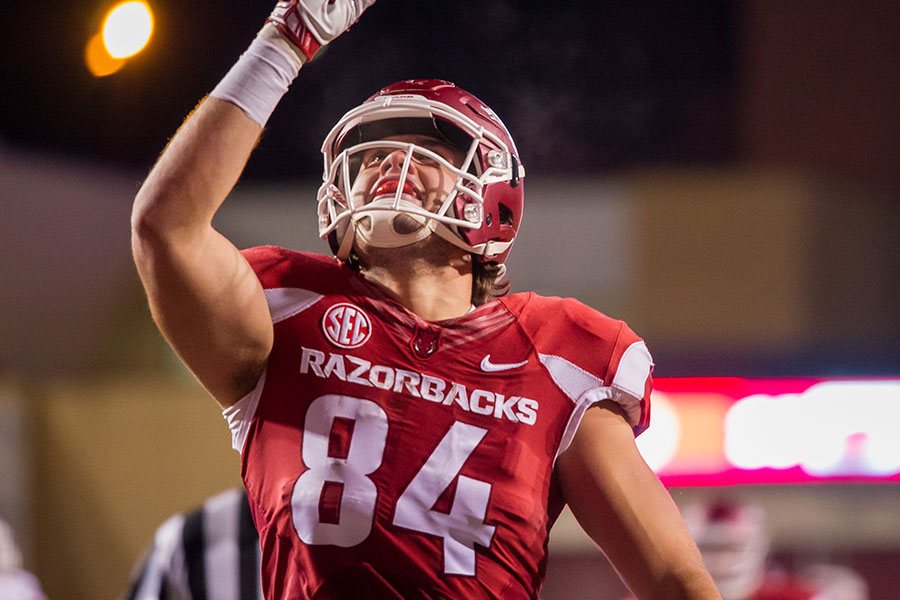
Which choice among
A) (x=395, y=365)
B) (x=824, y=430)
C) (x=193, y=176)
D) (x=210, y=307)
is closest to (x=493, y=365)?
(x=395, y=365)

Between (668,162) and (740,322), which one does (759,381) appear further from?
(668,162)

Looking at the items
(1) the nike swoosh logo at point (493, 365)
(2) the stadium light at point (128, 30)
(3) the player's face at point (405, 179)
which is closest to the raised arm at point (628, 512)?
(1) the nike swoosh logo at point (493, 365)

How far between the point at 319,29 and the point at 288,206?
6.65m

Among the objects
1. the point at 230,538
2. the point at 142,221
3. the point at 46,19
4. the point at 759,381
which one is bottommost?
the point at 230,538

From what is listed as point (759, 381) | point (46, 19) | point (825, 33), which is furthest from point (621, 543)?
point (825, 33)

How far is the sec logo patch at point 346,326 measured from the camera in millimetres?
1666

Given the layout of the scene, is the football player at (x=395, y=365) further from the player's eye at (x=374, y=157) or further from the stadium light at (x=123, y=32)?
the stadium light at (x=123, y=32)

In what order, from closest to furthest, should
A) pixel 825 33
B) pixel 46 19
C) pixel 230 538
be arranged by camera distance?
pixel 230 538
pixel 46 19
pixel 825 33

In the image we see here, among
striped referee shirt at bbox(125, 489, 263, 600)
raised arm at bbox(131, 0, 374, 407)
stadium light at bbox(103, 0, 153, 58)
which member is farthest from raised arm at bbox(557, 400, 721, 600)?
stadium light at bbox(103, 0, 153, 58)

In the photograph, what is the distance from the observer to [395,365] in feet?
5.44

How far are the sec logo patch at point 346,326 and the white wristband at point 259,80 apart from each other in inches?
13.4

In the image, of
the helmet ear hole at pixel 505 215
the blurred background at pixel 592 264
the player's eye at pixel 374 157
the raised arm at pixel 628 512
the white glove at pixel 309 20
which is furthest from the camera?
the blurred background at pixel 592 264

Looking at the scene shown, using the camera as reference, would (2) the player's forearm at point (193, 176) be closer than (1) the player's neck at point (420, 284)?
Yes

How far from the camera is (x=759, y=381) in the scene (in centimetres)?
669
